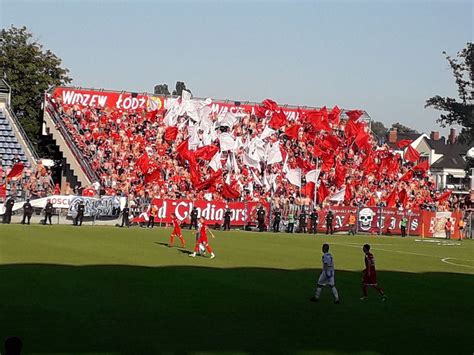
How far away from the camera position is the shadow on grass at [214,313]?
59.7 ft

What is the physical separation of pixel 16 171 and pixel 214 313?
3875 centimetres

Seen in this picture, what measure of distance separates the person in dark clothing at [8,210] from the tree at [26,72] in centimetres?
2691

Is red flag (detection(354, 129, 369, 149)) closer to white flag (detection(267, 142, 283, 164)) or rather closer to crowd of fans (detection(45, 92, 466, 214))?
crowd of fans (detection(45, 92, 466, 214))

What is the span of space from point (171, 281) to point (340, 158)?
47299 mm

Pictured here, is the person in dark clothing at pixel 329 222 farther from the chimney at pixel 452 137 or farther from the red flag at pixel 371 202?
the chimney at pixel 452 137

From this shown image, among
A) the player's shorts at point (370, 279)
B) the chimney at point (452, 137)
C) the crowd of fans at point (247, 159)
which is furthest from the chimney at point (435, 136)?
the player's shorts at point (370, 279)

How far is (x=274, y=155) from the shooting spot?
70.4 metres

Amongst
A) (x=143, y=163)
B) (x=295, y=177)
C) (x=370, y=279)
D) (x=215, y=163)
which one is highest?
(x=215, y=163)

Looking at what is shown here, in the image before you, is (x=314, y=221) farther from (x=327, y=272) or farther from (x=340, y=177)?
(x=327, y=272)

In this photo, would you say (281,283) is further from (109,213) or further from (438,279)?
(109,213)

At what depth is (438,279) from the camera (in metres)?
33.3

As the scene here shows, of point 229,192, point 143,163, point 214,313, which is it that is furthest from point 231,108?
point 214,313

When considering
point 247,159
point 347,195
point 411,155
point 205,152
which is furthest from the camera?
point 411,155

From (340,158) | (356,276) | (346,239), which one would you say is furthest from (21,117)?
(356,276)
